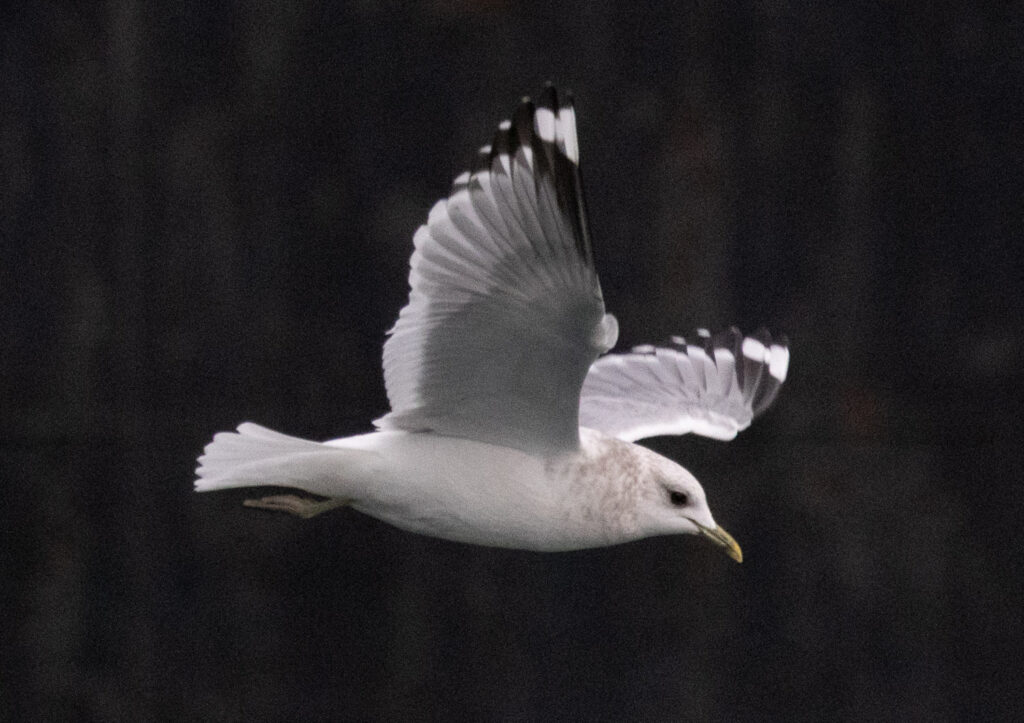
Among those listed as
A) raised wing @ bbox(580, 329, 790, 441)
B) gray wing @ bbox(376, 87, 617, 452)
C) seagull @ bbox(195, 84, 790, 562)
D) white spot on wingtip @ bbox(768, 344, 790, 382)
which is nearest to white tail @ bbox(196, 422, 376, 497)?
seagull @ bbox(195, 84, 790, 562)

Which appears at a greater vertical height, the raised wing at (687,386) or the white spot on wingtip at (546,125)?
the white spot on wingtip at (546,125)

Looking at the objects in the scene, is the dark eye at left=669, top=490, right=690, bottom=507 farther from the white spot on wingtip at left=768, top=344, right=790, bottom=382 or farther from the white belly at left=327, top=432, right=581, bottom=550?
the white spot on wingtip at left=768, top=344, right=790, bottom=382

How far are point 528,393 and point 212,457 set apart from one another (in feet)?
1.76

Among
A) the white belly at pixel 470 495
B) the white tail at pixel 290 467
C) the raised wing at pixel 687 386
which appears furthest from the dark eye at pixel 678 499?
the white tail at pixel 290 467

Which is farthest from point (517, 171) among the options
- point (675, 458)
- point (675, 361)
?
point (675, 458)

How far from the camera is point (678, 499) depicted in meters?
2.81

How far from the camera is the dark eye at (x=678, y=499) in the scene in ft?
9.20

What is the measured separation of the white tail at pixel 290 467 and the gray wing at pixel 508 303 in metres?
0.14

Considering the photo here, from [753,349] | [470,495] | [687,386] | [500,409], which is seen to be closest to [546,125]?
[500,409]

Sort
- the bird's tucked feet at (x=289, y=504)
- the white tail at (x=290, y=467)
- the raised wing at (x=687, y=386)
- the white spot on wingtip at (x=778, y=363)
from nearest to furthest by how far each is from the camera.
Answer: the white tail at (x=290, y=467)
the bird's tucked feet at (x=289, y=504)
the raised wing at (x=687, y=386)
the white spot on wingtip at (x=778, y=363)

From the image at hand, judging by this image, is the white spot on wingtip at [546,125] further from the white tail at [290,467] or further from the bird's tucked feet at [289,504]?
the bird's tucked feet at [289,504]

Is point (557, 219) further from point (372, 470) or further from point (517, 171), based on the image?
point (372, 470)

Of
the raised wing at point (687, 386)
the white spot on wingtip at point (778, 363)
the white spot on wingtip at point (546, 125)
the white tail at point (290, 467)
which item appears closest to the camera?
the white spot on wingtip at point (546, 125)

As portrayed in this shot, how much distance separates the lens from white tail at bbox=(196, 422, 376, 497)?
271 centimetres
